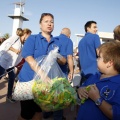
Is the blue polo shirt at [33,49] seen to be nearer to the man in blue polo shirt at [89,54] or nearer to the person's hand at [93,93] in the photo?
the person's hand at [93,93]

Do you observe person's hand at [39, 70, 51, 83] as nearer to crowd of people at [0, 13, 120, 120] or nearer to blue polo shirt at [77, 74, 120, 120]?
crowd of people at [0, 13, 120, 120]

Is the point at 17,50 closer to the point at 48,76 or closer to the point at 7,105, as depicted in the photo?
the point at 7,105

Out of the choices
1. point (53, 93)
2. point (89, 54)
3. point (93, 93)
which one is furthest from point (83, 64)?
point (93, 93)

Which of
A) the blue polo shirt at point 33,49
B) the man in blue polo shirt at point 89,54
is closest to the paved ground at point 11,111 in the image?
the man in blue polo shirt at point 89,54

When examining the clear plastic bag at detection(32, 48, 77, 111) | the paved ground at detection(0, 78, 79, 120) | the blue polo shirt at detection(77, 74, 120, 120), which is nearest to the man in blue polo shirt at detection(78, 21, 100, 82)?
the paved ground at detection(0, 78, 79, 120)

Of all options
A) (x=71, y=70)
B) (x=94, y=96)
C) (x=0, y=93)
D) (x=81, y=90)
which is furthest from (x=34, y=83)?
(x=0, y=93)

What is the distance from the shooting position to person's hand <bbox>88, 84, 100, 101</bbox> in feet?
6.14

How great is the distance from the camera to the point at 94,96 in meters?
1.88

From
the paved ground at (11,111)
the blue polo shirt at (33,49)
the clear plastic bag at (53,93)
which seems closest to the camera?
the clear plastic bag at (53,93)

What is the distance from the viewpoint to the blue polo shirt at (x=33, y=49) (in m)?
2.91

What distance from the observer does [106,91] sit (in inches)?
73.3

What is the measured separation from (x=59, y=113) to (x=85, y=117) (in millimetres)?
1999

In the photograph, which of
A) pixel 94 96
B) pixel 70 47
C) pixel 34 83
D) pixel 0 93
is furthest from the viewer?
pixel 0 93

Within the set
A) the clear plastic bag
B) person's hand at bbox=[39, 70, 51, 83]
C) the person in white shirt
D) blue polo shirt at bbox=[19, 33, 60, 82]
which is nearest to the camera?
the clear plastic bag
